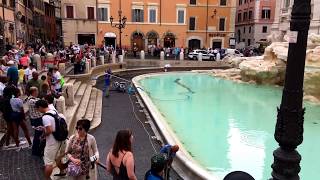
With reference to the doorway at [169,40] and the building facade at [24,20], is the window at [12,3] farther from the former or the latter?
the doorway at [169,40]

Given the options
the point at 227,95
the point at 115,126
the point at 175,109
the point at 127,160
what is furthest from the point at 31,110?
Answer: the point at 227,95

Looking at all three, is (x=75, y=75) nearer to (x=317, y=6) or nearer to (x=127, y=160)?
(x=127, y=160)

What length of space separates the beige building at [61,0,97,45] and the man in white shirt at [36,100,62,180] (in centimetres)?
4110

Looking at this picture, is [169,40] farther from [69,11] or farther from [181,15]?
[69,11]

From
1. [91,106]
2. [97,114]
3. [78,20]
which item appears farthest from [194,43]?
[97,114]

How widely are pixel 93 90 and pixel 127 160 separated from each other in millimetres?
16028

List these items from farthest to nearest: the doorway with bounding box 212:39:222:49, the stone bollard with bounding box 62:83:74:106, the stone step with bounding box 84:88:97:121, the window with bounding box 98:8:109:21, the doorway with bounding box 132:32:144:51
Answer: the doorway with bounding box 212:39:222:49
the doorway with bounding box 132:32:144:51
the window with bounding box 98:8:109:21
the stone step with bounding box 84:88:97:121
the stone bollard with bounding box 62:83:74:106

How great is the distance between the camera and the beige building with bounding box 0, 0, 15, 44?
91.7ft

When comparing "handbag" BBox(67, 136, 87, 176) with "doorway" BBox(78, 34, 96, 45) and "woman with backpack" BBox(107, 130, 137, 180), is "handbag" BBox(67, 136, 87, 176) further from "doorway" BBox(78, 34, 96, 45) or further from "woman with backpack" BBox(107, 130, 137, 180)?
"doorway" BBox(78, 34, 96, 45)

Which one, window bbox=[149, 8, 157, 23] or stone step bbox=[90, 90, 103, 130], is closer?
stone step bbox=[90, 90, 103, 130]

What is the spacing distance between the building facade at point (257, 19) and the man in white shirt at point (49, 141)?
54536 mm

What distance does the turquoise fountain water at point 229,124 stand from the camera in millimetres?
10352

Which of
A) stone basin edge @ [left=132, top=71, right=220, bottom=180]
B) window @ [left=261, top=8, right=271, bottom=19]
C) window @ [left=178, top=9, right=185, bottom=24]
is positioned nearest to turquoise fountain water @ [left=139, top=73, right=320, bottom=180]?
stone basin edge @ [left=132, top=71, right=220, bottom=180]

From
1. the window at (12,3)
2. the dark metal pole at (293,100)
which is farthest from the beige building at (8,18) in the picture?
the dark metal pole at (293,100)
